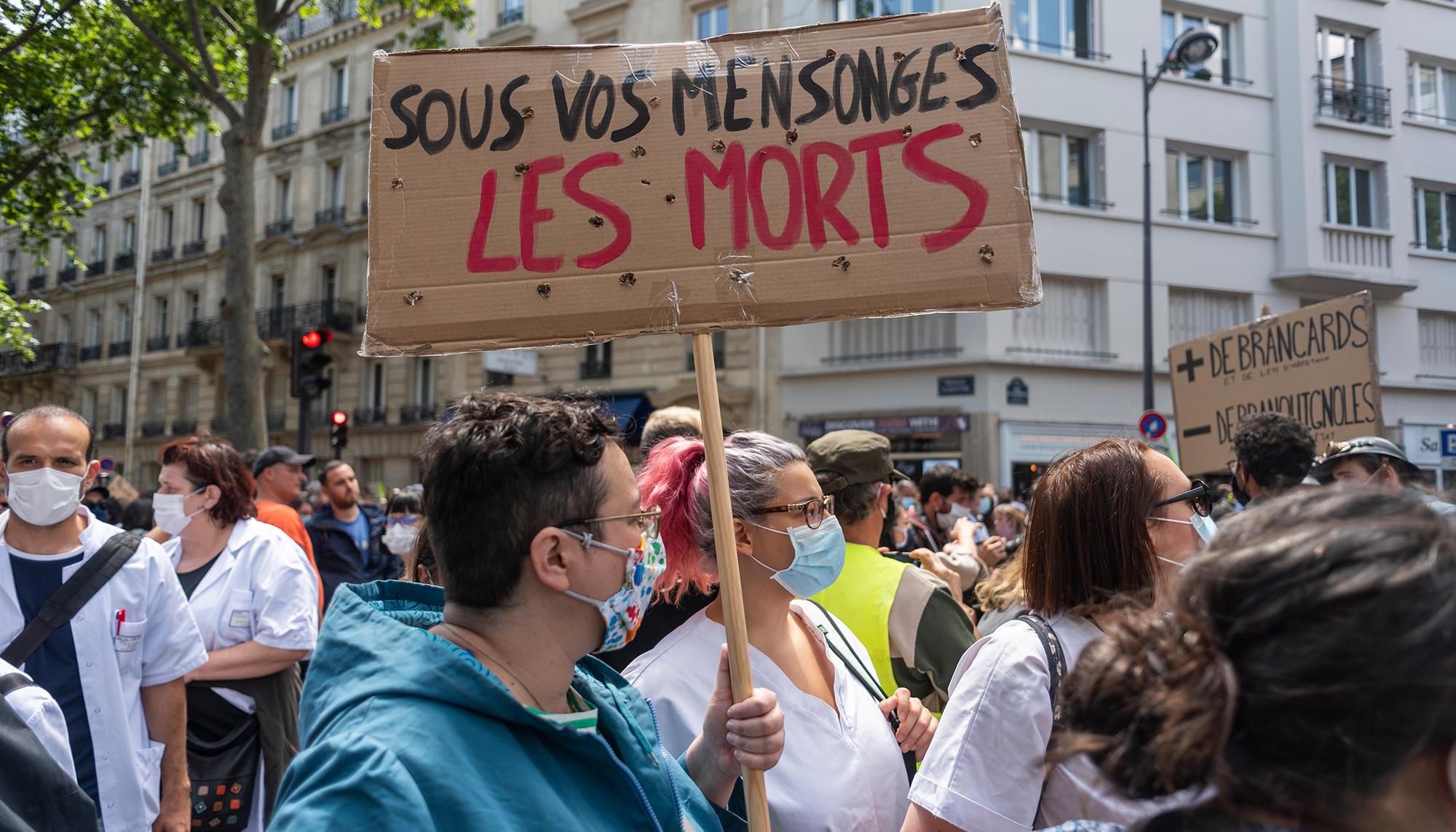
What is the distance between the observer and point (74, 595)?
3420 mm

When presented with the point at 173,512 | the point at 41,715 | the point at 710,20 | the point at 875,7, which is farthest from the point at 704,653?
the point at 710,20

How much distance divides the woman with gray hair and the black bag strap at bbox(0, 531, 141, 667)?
1.88m

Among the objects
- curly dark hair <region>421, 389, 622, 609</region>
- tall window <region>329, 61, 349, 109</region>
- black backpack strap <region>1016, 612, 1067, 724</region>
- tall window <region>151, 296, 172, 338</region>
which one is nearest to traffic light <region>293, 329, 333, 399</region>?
curly dark hair <region>421, 389, 622, 609</region>

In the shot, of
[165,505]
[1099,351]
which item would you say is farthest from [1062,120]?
[165,505]

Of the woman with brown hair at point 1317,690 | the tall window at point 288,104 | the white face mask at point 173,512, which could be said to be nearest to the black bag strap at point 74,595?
the white face mask at point 173,512

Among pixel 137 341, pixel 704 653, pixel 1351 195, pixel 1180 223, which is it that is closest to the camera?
pixel 704 653

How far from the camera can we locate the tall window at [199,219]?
3731 cm

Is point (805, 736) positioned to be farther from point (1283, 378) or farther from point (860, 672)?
point (1283, 378)

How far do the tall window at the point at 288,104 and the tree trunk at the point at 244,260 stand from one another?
20.9 m

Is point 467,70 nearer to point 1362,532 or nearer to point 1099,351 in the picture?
point 1362,532

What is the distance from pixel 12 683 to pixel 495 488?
3.64 ft

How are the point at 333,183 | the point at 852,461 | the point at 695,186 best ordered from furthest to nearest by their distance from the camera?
the point at 333,183 < the point at 852,461 < the point at 695,186

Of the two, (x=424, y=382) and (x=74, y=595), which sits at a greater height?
(x=424, y=382)

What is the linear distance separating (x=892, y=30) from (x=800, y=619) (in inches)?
56.9
